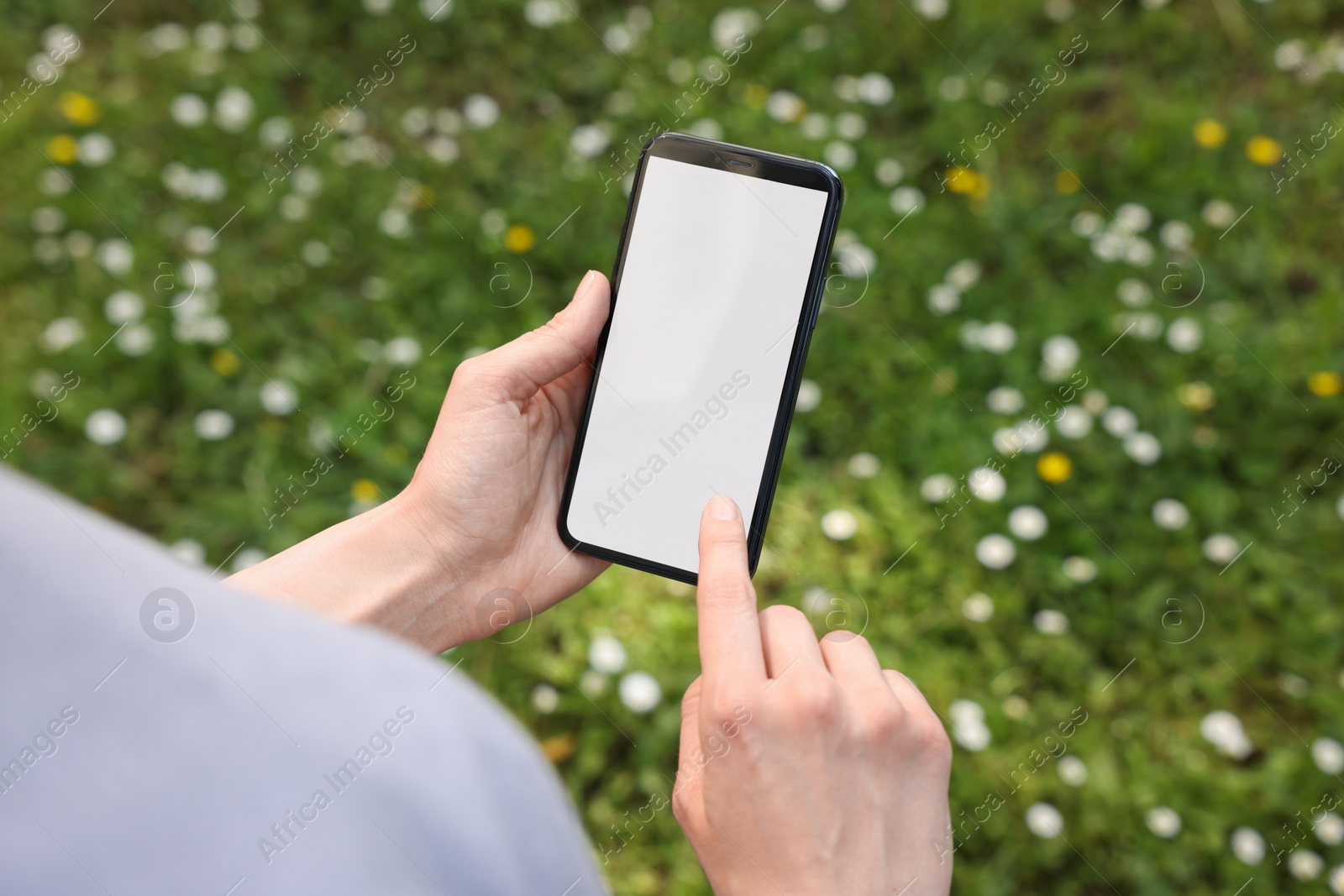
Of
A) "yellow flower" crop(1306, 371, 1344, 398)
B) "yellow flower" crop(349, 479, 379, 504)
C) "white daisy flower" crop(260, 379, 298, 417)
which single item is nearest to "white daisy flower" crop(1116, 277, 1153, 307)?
"yellow flower" crop(1306, 371, 1344, 398)

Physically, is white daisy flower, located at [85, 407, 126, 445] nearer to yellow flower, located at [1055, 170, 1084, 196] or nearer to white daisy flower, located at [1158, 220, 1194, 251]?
yellow flower, located at [1055, 170, 1084, 196]

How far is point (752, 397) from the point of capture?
1.26 meters

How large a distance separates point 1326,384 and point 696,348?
1.59 metres

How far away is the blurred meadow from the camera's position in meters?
1.64

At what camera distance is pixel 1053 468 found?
70.1 inches

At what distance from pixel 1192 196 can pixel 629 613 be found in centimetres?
181

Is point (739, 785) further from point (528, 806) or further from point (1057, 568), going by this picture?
point (1057, 568)

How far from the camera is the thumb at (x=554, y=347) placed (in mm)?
1244

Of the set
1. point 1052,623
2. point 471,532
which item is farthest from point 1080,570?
point 471,532

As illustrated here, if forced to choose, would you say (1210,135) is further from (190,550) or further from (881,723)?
(190,550)

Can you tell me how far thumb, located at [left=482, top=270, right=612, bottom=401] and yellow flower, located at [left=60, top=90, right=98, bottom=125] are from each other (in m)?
1.90

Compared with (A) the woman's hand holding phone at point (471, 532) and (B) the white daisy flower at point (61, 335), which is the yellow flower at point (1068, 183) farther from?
(B) the white daisy flower at point (61, 335)

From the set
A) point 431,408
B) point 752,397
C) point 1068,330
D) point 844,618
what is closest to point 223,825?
point 752,397

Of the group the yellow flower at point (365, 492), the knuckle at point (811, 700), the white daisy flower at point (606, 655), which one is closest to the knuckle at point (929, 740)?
the knuckle at point (811, 700)
